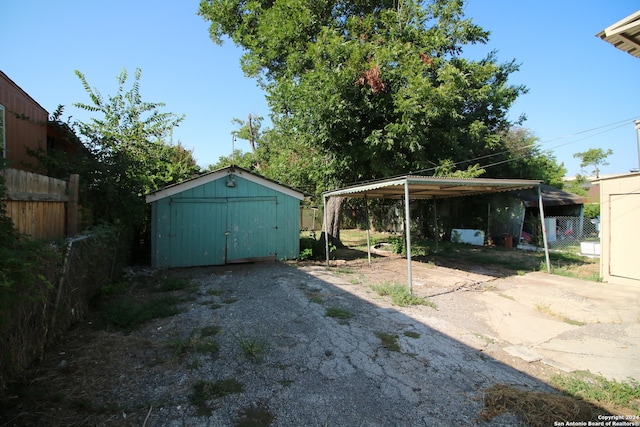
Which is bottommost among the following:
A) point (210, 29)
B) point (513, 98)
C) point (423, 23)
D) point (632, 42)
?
point (632, 42)

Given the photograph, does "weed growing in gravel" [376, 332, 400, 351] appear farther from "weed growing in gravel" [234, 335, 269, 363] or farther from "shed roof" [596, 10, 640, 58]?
"shed roof" [596, 10, 640, 58]

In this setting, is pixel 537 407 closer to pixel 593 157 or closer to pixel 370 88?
→ pixel 370 88

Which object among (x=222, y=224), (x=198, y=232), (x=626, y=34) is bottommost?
(x=198, y=232)

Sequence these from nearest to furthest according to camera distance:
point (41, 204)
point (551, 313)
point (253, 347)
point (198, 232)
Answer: point (253, 347), point (41, 204), point (551, 313), point (198, 232)

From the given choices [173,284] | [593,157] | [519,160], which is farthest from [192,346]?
[593,157]

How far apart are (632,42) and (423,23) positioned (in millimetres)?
8649

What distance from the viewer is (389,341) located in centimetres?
400

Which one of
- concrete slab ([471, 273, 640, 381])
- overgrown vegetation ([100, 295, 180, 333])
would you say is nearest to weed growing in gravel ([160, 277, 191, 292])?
overgrown vegetation ([100, 295, 180, 333])

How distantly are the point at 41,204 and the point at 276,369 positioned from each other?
355 cm

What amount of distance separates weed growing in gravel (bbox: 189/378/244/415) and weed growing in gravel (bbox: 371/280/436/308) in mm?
3466

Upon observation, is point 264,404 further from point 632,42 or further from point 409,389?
point 632,42

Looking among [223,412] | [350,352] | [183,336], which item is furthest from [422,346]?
[183,336]

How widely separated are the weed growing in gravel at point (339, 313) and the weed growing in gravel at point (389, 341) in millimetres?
721

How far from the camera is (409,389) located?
2.93m
